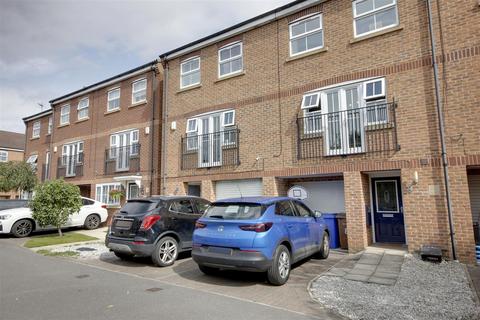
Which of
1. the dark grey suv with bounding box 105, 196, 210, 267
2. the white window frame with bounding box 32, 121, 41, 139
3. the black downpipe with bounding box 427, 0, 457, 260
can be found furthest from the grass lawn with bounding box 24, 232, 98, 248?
the white window frame with bounding box 32, 121, 41, 139

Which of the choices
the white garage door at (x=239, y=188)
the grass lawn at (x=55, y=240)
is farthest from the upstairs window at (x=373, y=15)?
the grass lawn at (x=55, y=240)

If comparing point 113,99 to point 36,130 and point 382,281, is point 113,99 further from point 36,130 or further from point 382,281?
point 382,281

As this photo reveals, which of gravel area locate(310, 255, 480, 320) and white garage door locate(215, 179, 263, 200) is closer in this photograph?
gravel area locate(310, 255, 480, 320)

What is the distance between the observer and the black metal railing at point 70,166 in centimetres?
1964

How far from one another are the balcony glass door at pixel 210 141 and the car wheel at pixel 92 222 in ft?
19.6

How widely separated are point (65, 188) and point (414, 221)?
11.8 metres

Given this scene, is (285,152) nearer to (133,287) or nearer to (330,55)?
(330,55)

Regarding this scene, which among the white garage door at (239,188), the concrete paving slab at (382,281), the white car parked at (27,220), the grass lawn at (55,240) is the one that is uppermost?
the white garage door at (239,188)

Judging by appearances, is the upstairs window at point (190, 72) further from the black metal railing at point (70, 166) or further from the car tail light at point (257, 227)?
the car tail light at point (257, 227)

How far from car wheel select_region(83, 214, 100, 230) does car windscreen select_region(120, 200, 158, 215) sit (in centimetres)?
798

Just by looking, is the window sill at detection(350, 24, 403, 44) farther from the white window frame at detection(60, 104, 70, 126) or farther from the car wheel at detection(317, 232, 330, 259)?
the white window frame at detection(60, 104, 70, 126)

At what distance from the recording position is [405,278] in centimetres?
659

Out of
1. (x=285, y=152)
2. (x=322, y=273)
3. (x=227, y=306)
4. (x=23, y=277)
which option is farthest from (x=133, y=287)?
(x=285, y=152)

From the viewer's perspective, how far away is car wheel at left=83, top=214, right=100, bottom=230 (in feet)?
50.0
